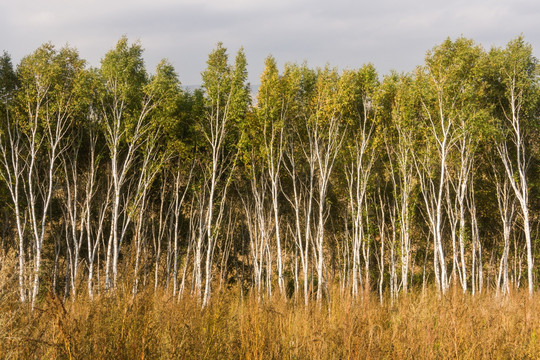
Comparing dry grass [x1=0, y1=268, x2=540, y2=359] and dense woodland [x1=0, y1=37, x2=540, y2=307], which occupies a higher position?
dense woodland [x1=0, y1=37, x2=540, y2=307]

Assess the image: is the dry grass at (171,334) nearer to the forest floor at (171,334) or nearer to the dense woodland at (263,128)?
the forest floor at (171,334)

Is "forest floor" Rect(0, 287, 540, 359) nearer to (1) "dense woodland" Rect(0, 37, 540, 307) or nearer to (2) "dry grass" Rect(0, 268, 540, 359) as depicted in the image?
(2) "dry grass" Rect(0, 268, 540, 359)

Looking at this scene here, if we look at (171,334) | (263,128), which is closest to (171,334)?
(171,334)

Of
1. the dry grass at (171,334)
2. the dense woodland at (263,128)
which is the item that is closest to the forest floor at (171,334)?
the dry grass at (171,334)

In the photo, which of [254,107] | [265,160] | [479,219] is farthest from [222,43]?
[479,219]

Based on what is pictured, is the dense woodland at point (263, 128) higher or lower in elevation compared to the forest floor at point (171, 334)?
higher

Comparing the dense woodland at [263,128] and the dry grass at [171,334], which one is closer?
the dry grass at [171,334]

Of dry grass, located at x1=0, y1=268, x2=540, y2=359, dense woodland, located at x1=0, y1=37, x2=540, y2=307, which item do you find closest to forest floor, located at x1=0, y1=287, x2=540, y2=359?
dry grass, located at x1=0, y1=268, x2=540, y2=359

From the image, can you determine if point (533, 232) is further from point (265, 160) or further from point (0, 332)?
point (0, 332)

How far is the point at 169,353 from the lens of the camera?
3379mm

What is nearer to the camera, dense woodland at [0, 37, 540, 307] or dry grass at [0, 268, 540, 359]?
dry grass at [0, 268, 540, 359]

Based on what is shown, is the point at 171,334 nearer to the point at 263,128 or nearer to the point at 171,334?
the point at 171,334

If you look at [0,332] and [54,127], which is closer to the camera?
[0,332]

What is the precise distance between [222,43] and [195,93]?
13.2ft
